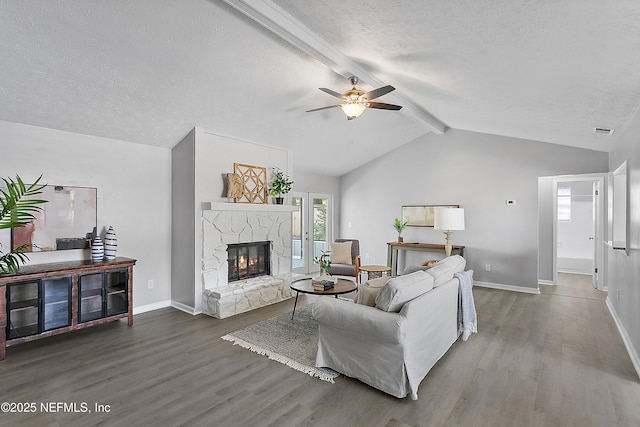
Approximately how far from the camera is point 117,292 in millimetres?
4035

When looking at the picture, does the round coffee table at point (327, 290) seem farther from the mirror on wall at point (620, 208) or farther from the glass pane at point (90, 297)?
the mirror on wall at point (620, 208)

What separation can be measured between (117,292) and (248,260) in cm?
187

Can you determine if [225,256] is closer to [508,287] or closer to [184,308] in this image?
[184,308]

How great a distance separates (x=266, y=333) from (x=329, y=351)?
1.14 m

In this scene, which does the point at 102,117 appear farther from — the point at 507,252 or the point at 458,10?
the point at 507,252

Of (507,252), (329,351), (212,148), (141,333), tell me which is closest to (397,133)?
(507,252)

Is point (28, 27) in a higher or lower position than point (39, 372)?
higher

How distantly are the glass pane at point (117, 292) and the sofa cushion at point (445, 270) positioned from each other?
3514 mm

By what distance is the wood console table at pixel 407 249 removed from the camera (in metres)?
6.29

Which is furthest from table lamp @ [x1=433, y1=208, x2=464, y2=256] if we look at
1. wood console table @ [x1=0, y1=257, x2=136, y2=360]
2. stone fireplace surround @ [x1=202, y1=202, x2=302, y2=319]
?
wood console table @ [x1=0, y1=257, x2=136, y2=360]

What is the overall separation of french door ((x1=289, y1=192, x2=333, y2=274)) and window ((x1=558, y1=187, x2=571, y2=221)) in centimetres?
527

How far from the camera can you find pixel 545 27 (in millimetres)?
1988

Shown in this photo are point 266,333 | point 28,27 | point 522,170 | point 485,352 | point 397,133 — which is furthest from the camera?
point 397,133

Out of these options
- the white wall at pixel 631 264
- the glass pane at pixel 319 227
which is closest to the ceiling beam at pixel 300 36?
the white wall at pixel 631 264
